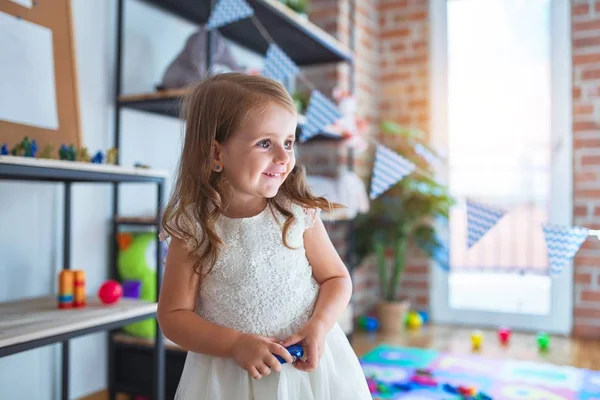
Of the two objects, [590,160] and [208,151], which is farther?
[590,160]

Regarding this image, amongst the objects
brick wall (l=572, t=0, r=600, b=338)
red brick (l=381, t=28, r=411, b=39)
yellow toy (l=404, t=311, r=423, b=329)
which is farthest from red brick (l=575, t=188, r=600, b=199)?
red brick (l=381, t=28, r=411, b=39)

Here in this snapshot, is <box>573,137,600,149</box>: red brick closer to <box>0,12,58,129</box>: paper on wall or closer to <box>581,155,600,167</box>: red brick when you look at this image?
<box>581,155,600,167</box>: red brick

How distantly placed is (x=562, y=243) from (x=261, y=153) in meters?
1.30

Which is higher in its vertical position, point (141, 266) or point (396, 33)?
point (396, 33)

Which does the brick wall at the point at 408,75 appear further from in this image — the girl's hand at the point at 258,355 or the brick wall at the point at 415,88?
the girl's hand at the point at 258,355

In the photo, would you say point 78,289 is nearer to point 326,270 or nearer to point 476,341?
point 326,270

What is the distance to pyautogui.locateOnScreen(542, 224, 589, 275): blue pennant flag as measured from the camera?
1.86m

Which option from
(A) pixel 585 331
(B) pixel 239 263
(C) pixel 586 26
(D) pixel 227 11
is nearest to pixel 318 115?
(D) pixel 227 11

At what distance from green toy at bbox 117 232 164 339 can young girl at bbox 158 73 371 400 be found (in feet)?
3.44

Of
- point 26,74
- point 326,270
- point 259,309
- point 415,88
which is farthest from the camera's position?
point 415,88

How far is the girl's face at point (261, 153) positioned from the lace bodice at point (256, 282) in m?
0.08

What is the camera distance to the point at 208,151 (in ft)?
3.49

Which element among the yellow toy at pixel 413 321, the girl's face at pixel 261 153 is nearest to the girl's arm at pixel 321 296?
the girl's face at pixel 261 153

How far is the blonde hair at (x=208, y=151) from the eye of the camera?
40.9 inches
